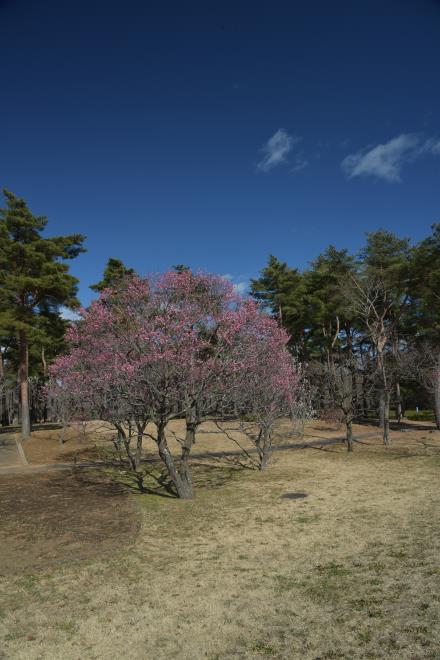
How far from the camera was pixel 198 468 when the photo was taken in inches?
699

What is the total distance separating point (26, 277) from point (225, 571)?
76.2 ft

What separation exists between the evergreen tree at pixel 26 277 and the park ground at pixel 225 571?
1390cm

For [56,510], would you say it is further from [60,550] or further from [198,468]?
[198,468]

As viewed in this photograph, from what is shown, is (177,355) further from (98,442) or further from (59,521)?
(98,442)

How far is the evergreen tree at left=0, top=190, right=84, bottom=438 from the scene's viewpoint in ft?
83.8

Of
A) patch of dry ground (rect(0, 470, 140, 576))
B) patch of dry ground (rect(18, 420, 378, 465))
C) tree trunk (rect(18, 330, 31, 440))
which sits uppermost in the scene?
tree trunk (rect(18, 330, 31, 440))

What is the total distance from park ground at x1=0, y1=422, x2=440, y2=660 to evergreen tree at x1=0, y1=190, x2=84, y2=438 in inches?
547

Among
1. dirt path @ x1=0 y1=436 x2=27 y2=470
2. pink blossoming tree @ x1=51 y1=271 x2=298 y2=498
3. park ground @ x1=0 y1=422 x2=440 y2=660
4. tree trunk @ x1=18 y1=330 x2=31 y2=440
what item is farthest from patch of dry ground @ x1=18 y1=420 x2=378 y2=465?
park ground @ x1=0 y1=422 x2=440 y2=660

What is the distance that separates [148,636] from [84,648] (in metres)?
0.74

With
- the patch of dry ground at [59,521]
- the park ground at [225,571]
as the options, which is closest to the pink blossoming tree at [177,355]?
→ the patch of dry ground at [59,521]

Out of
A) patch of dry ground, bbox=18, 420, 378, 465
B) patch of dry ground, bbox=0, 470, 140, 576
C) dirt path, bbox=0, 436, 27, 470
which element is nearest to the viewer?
patch of dry ground, bbox=0, 470, 140, 576

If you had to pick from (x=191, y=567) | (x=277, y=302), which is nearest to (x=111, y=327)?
(x=191, y=567)

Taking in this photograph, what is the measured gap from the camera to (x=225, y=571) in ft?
22.8

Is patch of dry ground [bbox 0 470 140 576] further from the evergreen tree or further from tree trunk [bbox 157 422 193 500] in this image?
the evergreen tree
